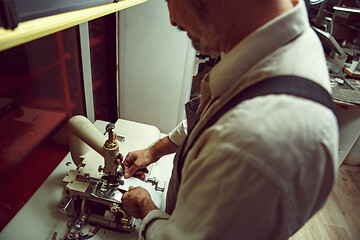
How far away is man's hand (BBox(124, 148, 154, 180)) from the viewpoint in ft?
3.51

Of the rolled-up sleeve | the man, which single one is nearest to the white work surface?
the rolled-up sleeve

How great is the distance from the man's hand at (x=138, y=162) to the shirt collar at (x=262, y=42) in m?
0.63

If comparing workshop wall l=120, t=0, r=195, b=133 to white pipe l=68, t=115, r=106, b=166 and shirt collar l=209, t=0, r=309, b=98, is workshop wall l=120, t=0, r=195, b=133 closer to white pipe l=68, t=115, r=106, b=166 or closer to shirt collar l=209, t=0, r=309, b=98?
white pipe l=68, t=115, r=106, b=166

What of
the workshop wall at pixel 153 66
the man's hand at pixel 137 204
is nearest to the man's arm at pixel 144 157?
the man's hand at pixel 137 204

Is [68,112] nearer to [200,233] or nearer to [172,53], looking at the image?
[172,53]

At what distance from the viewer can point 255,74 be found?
0.54m

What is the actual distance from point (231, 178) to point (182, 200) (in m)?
0.17

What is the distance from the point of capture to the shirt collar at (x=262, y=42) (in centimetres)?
56

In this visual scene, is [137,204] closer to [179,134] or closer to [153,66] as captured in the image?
[179,134]

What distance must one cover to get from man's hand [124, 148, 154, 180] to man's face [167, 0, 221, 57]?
0.59 meters

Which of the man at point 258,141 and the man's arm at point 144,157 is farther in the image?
the man's arm at point 144,157

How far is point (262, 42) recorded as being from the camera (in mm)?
568

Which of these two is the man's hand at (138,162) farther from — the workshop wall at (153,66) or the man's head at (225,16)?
the workshop wall at (153,66)

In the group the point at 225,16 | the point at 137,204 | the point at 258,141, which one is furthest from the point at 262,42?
the point at 137,204
